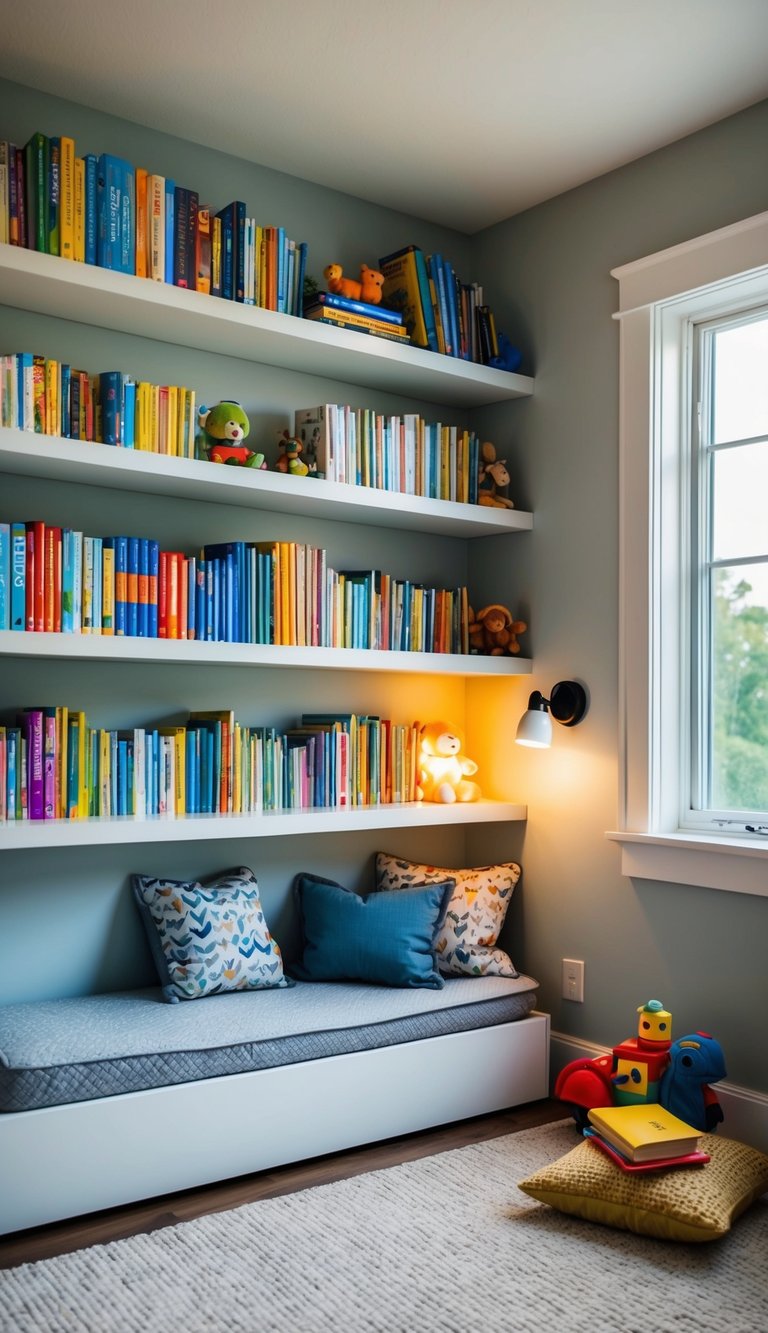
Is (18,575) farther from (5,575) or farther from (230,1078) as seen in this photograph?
(230,1078)

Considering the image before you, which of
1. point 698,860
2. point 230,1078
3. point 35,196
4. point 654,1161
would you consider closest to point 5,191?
point 35,196

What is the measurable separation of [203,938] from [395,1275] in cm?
93

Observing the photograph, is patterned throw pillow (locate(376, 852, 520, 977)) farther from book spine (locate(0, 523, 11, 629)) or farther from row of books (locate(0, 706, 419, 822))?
book spine (locate(0, 523, 11, 629))

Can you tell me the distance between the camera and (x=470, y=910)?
3.23 meters

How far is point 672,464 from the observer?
3043 millimetres

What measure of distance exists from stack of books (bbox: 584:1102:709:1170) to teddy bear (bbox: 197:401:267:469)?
5.90 feet

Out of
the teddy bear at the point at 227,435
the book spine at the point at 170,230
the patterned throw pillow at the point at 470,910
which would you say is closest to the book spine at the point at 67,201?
the book spine at the point at 170,230

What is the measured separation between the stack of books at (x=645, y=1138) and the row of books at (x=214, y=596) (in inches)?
55.0

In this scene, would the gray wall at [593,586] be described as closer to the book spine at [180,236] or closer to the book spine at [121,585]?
the book spine at [180,236]

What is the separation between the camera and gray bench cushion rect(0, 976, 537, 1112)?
230cm

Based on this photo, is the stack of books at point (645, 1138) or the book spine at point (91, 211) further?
the book spine at point (91, 211)

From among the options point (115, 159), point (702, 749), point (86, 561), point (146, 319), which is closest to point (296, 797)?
point (86, 561)

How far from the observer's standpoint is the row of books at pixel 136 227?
2.55 metres

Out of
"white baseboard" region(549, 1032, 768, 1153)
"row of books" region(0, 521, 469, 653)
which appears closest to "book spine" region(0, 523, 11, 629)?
"row of books" region(0, 521, 469, 653)
